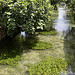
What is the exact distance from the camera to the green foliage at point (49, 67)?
23.4 ft

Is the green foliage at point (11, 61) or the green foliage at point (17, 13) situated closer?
the green foliage at point (11, 61)

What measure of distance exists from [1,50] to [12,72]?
384cm

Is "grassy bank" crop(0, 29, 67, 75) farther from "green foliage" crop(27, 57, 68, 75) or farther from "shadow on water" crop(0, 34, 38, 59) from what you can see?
"shadow on water" crop(0, 34, 38, 59)

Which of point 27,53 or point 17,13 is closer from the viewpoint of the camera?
point 17,13

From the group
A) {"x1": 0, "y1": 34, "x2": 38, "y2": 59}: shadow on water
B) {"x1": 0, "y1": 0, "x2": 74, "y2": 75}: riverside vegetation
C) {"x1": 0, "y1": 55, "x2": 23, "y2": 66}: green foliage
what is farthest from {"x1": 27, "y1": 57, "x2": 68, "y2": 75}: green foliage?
{"x1": 0, "y1": 34, "x2": 38, "y2": 59}: shadow on water

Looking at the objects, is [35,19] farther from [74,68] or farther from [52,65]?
[74,68]

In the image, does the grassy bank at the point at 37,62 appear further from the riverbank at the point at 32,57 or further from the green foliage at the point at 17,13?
the green foliage at the point at 17,13

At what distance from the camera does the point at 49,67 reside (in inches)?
300

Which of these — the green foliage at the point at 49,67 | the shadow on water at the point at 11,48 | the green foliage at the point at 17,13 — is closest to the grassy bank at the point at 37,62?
the green foliage at the point at 49,67

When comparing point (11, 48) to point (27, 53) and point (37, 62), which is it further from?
point (37, 62)

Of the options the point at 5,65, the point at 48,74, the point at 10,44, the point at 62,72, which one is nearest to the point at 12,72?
the point at 5,65

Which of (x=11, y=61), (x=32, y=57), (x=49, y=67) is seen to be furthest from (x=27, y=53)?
(x=49, y=67)

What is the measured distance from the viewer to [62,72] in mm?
7273

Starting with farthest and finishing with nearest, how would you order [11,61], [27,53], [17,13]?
[27,53] → [17,13] → [11,61]
